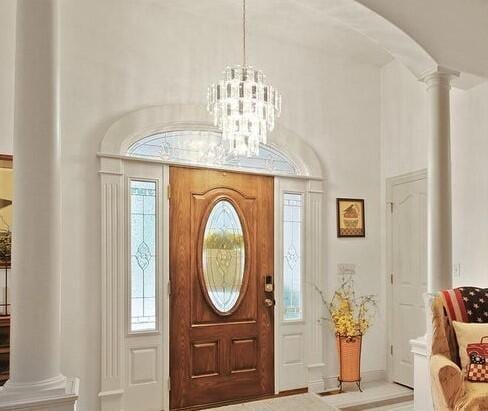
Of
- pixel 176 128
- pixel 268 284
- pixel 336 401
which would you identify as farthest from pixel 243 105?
pixel 336 401

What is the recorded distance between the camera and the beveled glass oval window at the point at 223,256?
425cm

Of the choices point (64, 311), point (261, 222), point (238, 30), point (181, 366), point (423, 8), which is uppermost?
point (238, 30)

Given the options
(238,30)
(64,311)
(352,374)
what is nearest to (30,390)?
(64,311)

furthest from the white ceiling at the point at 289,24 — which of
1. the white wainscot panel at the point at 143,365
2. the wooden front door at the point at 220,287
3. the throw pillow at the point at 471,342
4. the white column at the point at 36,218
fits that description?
the white wainscot panel at the point at 143,365

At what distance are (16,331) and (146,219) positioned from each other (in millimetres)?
1921

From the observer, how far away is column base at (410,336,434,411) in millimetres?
3578

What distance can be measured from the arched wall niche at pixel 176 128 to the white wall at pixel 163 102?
9 cm

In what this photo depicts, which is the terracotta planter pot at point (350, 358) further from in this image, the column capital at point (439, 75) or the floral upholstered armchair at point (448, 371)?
the column capital at point (439, 75)

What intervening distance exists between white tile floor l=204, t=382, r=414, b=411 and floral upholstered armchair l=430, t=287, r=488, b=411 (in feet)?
3.41

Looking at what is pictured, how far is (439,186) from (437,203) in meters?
0.14

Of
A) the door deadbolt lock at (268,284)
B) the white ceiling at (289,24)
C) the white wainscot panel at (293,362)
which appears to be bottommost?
the white wainscot panel at (293,362)

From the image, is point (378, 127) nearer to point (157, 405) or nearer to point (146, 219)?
point (146, 219)

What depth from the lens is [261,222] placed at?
177 inches

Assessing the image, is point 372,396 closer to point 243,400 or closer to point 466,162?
point 243,400
